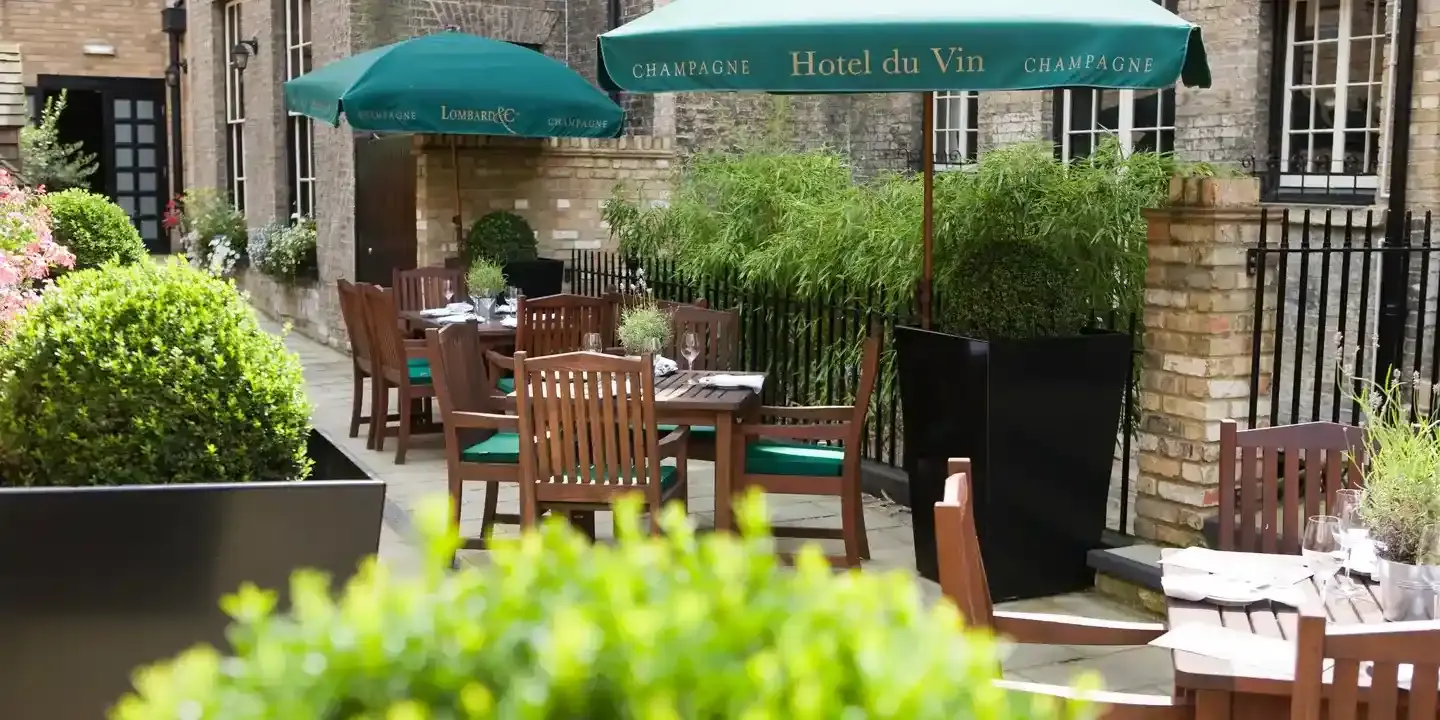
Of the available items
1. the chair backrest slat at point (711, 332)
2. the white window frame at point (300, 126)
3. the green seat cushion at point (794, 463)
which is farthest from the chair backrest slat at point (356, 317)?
the white window frame at point (300, 126)

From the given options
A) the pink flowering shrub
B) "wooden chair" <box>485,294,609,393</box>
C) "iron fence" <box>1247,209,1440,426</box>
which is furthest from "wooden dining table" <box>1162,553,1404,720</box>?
the pink flowering shrub

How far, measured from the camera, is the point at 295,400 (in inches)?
128

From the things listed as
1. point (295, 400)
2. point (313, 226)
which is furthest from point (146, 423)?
point (313, 226)

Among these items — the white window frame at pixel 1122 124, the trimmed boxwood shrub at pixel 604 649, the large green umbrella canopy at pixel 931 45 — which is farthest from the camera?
the white window frame at pixel 1122 124

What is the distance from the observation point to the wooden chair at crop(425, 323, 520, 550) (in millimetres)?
4988

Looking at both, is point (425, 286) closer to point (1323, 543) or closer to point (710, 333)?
point (710, 333)

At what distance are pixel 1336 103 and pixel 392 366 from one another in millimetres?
7481

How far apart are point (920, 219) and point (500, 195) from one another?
4.66 meters

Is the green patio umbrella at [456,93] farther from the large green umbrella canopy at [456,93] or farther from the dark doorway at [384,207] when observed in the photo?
the dark doorway at [384,207]

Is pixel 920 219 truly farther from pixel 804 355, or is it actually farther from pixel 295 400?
pixel 295 400

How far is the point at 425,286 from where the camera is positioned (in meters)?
9.10

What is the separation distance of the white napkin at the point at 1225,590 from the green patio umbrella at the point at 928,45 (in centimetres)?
179

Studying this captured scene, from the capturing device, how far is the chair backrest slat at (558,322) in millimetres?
7105

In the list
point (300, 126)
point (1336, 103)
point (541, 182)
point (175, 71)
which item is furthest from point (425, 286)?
point (175, 71)
